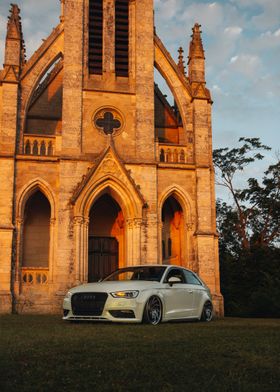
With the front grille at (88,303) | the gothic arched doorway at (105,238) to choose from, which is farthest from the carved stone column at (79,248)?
the front grille at (88,303)

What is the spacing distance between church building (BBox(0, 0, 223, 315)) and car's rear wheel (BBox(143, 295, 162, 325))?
39.8ft

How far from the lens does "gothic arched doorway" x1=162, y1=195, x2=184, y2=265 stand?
2706cm

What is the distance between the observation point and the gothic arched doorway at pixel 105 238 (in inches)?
1057

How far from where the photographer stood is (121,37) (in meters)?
28.1

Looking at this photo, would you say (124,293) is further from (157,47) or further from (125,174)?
(157,47)

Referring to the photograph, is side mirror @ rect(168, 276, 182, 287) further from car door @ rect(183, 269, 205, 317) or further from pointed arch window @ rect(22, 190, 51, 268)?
pointed arch window @ rect(22, 190, 51, 268)

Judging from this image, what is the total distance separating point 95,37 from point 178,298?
1875 cm

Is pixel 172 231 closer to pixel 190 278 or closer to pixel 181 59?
pixel 181 59

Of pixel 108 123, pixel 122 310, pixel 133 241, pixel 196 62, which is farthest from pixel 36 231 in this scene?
pixel 122 310

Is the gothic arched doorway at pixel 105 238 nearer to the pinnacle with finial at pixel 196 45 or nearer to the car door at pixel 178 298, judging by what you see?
the pinnacle with finial at pixel 196 45

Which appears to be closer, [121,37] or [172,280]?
[172,280]

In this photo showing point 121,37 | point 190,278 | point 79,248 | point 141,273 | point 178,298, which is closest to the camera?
point 178,298

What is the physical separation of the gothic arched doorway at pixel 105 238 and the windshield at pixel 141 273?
1316cm

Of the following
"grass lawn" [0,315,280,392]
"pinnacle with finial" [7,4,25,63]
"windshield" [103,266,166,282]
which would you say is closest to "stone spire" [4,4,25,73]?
"pinnacle with finial" [7,4,25,63]
